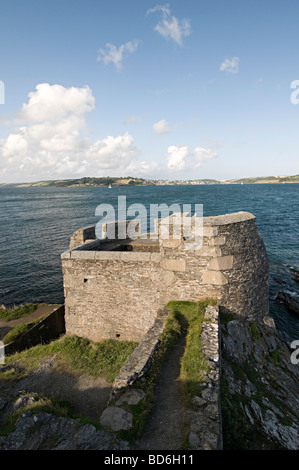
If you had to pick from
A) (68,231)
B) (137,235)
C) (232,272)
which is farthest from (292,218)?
(232,272)

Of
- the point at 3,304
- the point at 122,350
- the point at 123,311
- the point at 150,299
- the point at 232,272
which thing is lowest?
the point at 3,304

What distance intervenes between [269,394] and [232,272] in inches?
160

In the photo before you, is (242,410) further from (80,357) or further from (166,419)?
(80,357)

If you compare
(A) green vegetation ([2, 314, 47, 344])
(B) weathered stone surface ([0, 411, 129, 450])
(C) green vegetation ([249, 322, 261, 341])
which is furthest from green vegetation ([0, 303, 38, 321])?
(C) green vegetation ([249, 322, 261, 341])

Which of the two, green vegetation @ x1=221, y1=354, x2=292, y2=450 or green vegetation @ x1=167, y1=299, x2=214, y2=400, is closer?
green vegetation @ x1=221, y1=354, x2=292, y2=450

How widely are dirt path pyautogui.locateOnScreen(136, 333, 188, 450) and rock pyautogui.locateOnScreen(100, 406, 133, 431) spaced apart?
0.40 metres

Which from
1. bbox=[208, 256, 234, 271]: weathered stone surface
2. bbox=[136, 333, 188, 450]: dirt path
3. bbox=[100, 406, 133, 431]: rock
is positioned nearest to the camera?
bbox=[136, 333, 188, 450]: dirt path

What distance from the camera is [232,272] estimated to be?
9.91 m

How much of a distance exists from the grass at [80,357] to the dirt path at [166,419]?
3.26 m

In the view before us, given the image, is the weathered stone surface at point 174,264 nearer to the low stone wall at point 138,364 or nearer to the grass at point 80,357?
the low stone wall at point 138,364

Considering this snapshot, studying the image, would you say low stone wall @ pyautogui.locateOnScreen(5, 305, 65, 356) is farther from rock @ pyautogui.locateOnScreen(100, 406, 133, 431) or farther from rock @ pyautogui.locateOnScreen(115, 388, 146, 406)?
rock @ pyautogui.locateOnScreen(100, 406, 133, 431)

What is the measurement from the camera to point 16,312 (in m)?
20.3

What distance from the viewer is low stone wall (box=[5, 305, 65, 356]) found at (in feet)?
48.4

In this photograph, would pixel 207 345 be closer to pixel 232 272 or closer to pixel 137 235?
pixel 232 272
